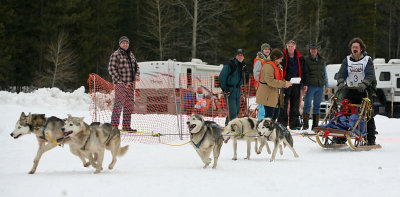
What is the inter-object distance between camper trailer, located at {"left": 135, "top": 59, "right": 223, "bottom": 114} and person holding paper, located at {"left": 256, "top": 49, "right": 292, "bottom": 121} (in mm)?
3871

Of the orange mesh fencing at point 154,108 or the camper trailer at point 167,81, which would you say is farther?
the camper trailer at point 167,81

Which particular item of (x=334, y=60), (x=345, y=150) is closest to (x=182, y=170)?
(x=345, y=150)

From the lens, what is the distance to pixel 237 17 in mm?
30812

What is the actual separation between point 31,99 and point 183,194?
35.8ft

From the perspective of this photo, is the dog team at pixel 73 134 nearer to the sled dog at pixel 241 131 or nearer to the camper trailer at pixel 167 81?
the sled dog at pixel 241 131

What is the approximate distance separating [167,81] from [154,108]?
3.77 m

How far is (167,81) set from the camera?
49.1ft

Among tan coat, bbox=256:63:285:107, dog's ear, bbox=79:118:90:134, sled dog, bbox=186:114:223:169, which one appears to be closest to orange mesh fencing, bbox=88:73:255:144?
tan coat, bbox=256:63:285:107

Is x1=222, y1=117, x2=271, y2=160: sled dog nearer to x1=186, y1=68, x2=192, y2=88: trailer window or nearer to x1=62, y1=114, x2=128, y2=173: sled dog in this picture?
x1=62, y1=114, x2=128, y2=173: sled dog

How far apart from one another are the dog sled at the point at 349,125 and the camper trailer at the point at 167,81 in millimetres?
4882

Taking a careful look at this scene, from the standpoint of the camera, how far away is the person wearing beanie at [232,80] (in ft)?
26.7

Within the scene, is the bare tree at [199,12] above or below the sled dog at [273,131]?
above

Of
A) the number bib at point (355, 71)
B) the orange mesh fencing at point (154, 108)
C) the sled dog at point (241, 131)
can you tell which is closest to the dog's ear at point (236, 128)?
the sled dog at point (241, 131)

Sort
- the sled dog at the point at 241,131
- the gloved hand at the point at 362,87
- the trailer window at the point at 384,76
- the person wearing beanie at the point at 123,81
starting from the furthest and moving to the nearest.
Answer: the trailer window at the point at 384,76 < the person wearing beanie at the point at 123,81 < the gloved hand at the point at 362,87 < the sled dog at the point at 241,131
